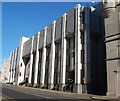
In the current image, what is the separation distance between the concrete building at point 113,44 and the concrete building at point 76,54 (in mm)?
6738

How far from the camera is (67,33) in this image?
124 feet

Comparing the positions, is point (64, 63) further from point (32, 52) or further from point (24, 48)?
point (24, 48)

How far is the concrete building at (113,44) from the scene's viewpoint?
2363 cm

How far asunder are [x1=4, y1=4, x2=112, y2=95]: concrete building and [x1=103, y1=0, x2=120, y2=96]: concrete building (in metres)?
6.74

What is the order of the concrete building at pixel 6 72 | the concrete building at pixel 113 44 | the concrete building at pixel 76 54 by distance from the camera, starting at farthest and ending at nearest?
the concrete building at pixel 6 72 → the concrete building at pixel 76 54 → the concrete building at pixel 113 44

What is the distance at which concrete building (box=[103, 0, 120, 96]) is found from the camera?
23.6 m

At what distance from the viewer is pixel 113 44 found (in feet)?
82.9

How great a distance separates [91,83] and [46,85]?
1551 centimetres

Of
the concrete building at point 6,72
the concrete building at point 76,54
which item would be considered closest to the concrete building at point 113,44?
the concrete building at point 76,54

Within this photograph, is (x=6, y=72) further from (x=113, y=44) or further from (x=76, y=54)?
(x=113, y=44)

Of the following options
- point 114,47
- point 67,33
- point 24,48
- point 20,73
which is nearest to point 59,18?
point 67,33

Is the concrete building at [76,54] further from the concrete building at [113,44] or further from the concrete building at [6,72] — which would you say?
the concrete building at [6,72]

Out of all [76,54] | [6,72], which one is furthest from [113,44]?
[6,72]

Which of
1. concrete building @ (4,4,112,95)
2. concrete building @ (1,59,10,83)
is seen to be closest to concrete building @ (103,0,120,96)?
concrete building @ (4,4,112,95)
